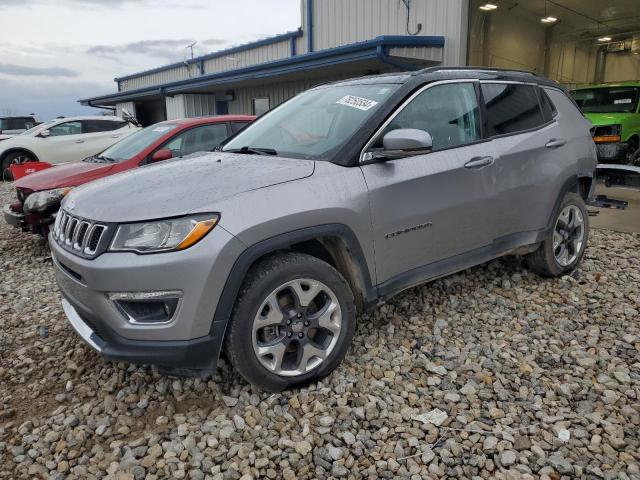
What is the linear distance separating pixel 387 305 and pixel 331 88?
1.76m

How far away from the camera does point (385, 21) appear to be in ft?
40.6

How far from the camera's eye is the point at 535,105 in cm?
415

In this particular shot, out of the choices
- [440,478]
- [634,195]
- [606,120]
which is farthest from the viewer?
[606,120]

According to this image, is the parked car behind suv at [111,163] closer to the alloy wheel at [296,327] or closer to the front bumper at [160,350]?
the alloy wheel at [296,327]

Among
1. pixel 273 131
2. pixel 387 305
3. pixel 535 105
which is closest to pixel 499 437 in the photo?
pixel 387 305

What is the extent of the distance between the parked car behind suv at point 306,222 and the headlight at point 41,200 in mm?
2745

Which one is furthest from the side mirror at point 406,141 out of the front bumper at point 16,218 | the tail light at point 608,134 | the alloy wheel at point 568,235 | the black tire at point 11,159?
the black tire at point 11,159

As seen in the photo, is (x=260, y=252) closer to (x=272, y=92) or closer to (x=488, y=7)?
(x=488, y=7)

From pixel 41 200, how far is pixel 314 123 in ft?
11.9

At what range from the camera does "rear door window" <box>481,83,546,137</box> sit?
3746mm

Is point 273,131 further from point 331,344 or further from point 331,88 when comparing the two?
point 331,344

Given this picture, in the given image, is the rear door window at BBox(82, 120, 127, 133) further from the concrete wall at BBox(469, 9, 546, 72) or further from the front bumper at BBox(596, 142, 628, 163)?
the front bumper at BBox(596, 142, 628, 163)

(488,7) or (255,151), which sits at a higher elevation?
(488,7)

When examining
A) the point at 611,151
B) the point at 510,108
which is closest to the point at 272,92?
the point at 611,151
